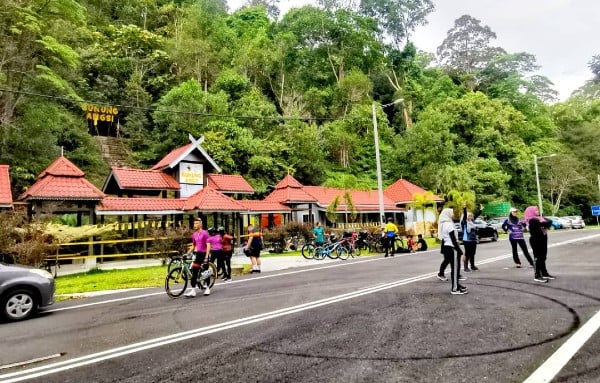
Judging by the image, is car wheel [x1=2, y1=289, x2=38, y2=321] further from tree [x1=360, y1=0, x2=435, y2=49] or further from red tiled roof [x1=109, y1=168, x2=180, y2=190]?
tree [x1=360, y1=0, x2=435, y2=49]

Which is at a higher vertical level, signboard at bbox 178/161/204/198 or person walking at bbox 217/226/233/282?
signboard at bbox 178/161/204/198

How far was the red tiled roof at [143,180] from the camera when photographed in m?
23.3

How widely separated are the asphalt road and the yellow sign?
3452cm

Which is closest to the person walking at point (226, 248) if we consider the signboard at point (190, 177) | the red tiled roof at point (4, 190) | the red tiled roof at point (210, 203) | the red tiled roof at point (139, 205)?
the red tiled roof at point (210, 203)

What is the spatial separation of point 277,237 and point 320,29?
1485 inches

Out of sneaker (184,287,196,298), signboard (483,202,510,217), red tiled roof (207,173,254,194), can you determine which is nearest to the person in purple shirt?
sneaker (184,287,196,298)

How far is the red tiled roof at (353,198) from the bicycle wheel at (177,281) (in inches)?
874

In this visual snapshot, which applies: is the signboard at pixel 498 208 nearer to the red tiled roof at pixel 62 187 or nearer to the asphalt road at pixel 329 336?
the asphalt road at pixel 329 336

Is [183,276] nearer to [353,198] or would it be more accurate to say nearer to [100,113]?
[353,198]

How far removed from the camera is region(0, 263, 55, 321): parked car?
757 centimetres

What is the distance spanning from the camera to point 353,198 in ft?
111

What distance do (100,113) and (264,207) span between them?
24.2m

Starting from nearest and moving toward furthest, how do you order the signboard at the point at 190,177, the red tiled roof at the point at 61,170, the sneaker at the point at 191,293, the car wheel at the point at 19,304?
1. the car wheel at the point at 19,304
2. the sneaker at the point at 191,293
3. the red tiled roof at the point at 61,170
4. the signboard at the point at 190,177

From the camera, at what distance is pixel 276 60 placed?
151 feet
